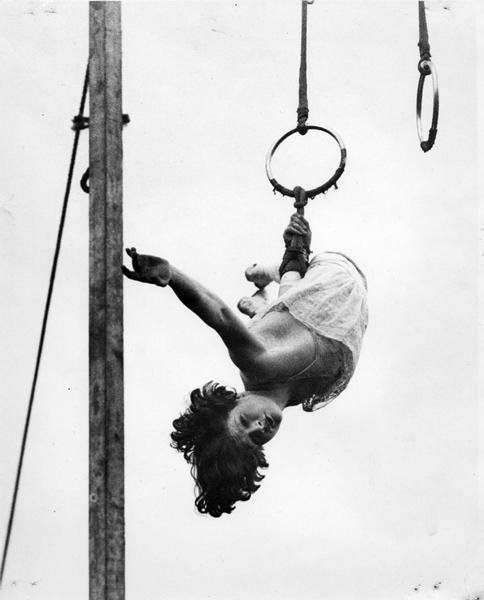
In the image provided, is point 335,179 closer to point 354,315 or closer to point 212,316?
point 354,315

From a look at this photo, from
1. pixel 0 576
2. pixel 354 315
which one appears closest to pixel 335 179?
pixel 354 315

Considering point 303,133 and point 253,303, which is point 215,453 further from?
point 303,133

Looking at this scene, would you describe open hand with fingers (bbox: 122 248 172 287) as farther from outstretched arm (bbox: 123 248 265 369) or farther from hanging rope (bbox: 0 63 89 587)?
hanging rope (bbox: 0 63 89 587)

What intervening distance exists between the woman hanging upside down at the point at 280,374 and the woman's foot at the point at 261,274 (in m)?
0.22

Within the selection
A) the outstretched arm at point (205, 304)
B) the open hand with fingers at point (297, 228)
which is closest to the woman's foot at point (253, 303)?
the open hand with fingers at point (297, 228)

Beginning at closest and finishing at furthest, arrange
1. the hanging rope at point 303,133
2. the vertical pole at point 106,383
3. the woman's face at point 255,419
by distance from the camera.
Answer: the vertical pole at point 106,383
the woman's face at point 255,419
the hanging rope at point 303,133

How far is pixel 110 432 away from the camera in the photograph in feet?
15.6

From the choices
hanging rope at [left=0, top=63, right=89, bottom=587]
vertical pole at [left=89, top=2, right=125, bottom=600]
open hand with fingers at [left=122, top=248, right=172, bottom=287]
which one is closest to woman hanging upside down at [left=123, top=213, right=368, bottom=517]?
hanging rope at [left=0, top=63, right=89, bottom=587]

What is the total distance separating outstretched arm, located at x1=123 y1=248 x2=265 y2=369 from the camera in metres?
4.83

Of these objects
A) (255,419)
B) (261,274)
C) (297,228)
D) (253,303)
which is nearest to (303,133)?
(297,228)

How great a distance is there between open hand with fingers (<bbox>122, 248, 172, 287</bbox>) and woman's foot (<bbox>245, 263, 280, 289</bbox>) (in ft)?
5.50

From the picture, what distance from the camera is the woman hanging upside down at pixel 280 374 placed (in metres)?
5.91

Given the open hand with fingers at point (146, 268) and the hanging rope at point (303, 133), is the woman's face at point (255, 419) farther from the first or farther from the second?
the open hand with fingers at point (146, 268)

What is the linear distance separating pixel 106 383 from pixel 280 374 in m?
1.26
